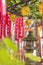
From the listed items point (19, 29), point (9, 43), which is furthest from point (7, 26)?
point (9, 43)

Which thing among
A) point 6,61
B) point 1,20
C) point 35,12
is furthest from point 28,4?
point 6,61

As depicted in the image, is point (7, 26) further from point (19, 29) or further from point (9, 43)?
point (9, 43)

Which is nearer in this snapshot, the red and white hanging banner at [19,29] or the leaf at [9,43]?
the leaf at [9,43]

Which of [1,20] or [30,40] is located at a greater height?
[1,20]

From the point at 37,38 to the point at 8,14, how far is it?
7.6 inches

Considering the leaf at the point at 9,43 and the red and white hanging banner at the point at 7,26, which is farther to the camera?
the red and white hanging banner at the point at 7,26

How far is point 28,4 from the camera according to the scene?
743 mm

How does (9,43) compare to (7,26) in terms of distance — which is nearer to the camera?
(9,43)

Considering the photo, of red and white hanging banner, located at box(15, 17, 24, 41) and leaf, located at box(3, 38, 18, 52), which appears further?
red and white hanging banner, located at box(15, 17, 24, 41)

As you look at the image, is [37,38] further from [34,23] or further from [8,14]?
[8,14]

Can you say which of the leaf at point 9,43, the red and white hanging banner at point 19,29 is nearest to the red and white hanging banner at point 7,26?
the red and white hanging banner at point 19,29

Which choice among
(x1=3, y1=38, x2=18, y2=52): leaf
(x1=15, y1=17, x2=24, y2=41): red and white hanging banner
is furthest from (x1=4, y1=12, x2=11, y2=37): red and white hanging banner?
(x1=3, y1=38, x2=18, y2=52): leaf

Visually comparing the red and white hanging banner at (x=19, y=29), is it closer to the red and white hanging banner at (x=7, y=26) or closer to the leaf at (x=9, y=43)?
the red and white hanging banner at (x=7, y=26)

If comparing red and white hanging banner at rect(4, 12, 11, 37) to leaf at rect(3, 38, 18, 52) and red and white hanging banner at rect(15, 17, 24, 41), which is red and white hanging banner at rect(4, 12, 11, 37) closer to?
red and white hanging banner at rect(15, 17, 24, 41)
